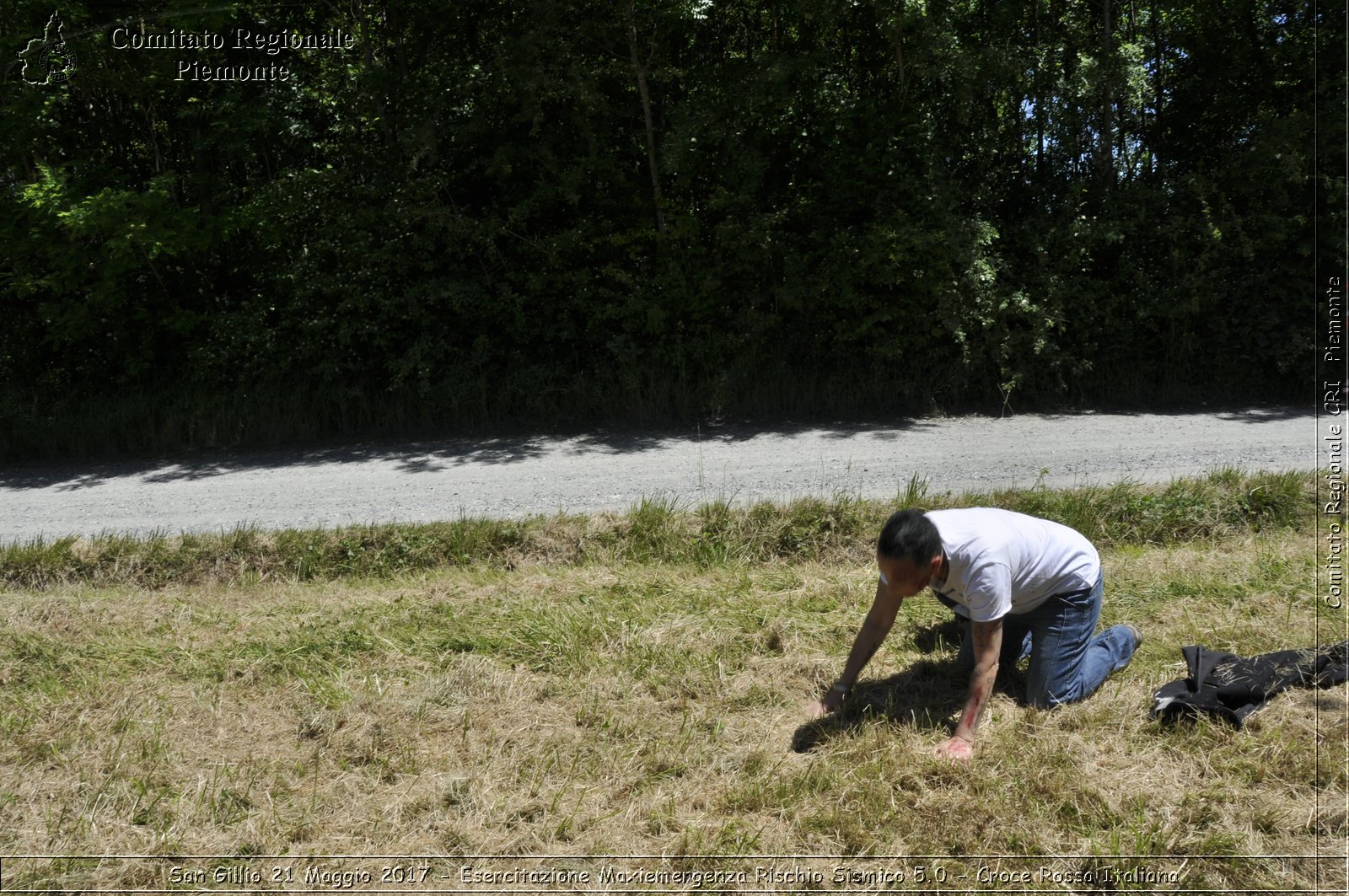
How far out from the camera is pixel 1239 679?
408 centimetres

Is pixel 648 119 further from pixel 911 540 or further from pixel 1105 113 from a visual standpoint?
pixel 911 540

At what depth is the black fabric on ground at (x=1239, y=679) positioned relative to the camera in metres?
3.94

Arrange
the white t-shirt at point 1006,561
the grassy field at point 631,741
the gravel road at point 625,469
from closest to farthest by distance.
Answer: the grassy field at point 631,741 < the white t-shirt at point 1006,561 < the gravel road at point 625,469

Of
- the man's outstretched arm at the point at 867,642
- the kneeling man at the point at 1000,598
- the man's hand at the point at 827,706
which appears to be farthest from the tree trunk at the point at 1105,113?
the man's hand at the point at 827,706

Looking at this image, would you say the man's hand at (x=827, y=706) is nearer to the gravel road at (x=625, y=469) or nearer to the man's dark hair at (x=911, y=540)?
the man's dark hair at (x=911, y=540)

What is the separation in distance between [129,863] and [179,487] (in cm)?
617

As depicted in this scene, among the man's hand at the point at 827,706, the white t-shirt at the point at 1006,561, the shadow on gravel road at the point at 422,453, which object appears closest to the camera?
the white t-shirt at the point at 1006,561

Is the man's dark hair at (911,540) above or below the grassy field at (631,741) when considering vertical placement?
above


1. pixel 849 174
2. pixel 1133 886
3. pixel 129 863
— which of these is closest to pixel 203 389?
pixel 849 174

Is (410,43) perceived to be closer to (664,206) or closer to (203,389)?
(664,206)

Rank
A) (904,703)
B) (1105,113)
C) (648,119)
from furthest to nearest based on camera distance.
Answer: (1105,113) < (648,119) < (904,703)

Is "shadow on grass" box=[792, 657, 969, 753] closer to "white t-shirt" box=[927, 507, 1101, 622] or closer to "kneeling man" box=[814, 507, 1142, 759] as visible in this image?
"kneeling man" box=[814, 507, 1142, 759]

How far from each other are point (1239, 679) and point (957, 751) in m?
1.39

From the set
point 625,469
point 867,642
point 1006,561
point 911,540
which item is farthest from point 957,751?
point 625,469
